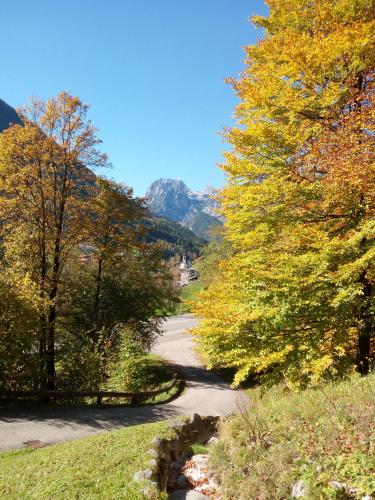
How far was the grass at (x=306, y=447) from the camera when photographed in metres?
5.79

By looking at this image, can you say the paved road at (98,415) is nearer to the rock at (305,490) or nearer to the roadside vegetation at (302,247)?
the roadside vegetation at (302,247)

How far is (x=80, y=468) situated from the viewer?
8.11 meters

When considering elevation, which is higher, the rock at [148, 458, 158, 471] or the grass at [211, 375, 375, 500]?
the grass at [211, 375, 375, 500]

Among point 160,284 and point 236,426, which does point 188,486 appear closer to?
point 236,426

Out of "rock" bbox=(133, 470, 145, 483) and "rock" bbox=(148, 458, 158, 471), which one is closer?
"rock" bbox=(133, 470, 145, 483)

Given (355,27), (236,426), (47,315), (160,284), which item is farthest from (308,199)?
(160,284)

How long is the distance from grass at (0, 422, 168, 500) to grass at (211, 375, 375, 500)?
79.3 inches

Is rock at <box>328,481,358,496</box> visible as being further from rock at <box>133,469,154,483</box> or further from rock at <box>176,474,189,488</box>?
rock at <box>176,474,189,488</box>

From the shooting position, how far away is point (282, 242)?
9.80 metres

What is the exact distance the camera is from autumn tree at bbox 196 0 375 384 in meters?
8.70

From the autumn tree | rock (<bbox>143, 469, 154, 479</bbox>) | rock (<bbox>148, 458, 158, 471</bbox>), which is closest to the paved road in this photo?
the autumn tree

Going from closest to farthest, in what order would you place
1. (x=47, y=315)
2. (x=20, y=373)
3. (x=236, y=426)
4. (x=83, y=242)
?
(x=236, y=426) → (x=20, y=373) → (x=47, y=315) → (x=83, y=242)

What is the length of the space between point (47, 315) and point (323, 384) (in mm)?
13604

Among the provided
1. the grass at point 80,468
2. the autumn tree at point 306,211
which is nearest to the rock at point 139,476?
the grass at point 80,468
